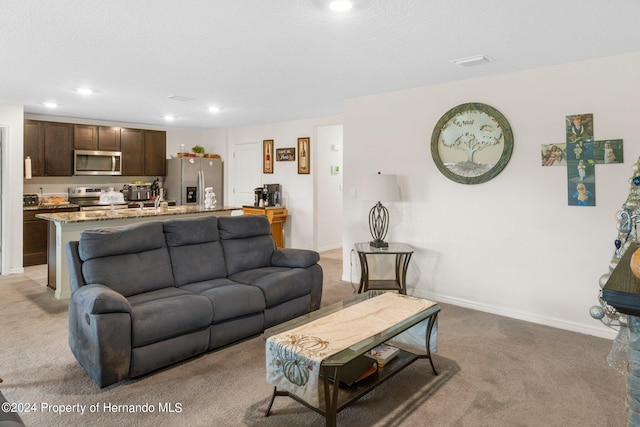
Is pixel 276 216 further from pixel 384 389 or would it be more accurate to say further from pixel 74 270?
pixel 384 389

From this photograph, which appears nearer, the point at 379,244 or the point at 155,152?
the point at 379,244

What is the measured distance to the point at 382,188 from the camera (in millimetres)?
4398

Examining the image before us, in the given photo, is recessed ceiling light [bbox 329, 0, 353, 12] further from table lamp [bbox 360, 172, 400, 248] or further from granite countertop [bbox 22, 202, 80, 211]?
granite countertop [bbox 22, 202, 80, 211]

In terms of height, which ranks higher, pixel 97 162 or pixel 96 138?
pixel 96 138

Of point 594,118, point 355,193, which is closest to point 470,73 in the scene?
point 594,118

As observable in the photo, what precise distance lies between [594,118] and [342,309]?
2704 millimetres

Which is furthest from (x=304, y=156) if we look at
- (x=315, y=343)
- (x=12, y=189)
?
(x=315, y=343)

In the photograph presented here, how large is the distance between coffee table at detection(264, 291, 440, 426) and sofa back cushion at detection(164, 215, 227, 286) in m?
1.37

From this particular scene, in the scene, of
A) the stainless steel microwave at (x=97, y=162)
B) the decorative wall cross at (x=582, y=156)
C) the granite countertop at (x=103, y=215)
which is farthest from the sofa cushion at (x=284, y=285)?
the stainless steel microwave at (x=97, y=162)

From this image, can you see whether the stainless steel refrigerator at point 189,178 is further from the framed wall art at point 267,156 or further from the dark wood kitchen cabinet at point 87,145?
the framed wall art at point 267,156

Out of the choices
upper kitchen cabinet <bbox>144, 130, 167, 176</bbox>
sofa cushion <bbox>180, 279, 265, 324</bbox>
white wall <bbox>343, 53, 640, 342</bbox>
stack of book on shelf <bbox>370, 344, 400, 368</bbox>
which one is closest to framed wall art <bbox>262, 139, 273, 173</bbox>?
upper kitchen cabinet <bbox>144, 130, 167, 176</bbox>

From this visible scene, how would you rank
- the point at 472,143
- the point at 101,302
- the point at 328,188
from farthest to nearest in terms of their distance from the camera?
the point at 328,188 → the point at 472,143 → the point at 101,302

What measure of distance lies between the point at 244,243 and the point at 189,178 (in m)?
4.18

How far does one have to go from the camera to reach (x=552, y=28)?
2.77m
